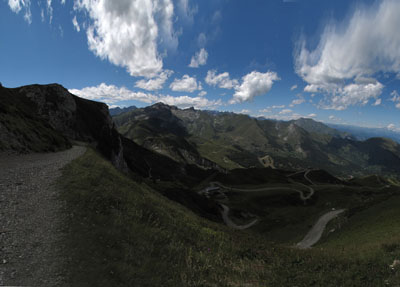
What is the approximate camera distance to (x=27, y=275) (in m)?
6.70

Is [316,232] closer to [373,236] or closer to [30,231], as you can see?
[373,236]

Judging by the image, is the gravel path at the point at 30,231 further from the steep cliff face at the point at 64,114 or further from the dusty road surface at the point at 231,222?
the dusty road surface at the point at 231,222

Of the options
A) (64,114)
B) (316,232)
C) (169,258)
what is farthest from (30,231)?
(64,114)

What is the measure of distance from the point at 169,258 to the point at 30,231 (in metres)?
6.88

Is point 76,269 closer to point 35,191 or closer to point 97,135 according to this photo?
point 35,191

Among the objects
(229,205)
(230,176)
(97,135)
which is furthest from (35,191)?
(230,176)

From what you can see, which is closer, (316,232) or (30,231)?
(30,231)

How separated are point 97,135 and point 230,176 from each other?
4107 inches

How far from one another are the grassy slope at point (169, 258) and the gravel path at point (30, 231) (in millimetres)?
636

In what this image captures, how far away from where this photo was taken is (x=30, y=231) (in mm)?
9164

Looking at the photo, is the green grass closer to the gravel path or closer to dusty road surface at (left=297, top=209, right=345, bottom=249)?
dusty road surface at (left=297, top=209, right=345, bottom=249)

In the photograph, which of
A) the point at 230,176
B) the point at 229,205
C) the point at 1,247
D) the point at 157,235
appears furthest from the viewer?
the point at 230,176

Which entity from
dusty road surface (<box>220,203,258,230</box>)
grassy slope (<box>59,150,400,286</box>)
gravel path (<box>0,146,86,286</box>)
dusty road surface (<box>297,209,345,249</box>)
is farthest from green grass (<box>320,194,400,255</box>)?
dusty road surface (<box>220,203,258,230</box>)

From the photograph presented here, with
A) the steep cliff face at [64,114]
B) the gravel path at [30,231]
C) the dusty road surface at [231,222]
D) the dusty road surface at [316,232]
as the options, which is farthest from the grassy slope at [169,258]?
the dusty road surface at [231,222]
